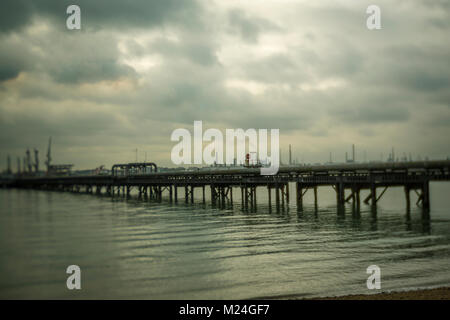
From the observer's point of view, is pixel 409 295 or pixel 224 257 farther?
pixel 224 257

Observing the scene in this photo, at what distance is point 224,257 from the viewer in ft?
71.4

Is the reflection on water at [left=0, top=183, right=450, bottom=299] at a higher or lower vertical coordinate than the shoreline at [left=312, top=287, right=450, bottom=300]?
lower

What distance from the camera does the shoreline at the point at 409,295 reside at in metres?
13.1

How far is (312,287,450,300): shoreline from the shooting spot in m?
13.1

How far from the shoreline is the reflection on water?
1109 millimetres

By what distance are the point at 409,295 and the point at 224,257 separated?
35.1 ft

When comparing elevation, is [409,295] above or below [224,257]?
above

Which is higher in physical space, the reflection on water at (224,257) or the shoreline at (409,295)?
the shoreline at (409,295)

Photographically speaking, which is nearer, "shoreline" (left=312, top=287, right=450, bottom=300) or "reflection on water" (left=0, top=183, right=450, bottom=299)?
"shoreline" (left=312, top=287, right=450, bottom=300)

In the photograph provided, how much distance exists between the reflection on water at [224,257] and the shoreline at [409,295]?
1109 millimetres

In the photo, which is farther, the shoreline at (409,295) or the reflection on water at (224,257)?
the reflection on water at (224,257)
